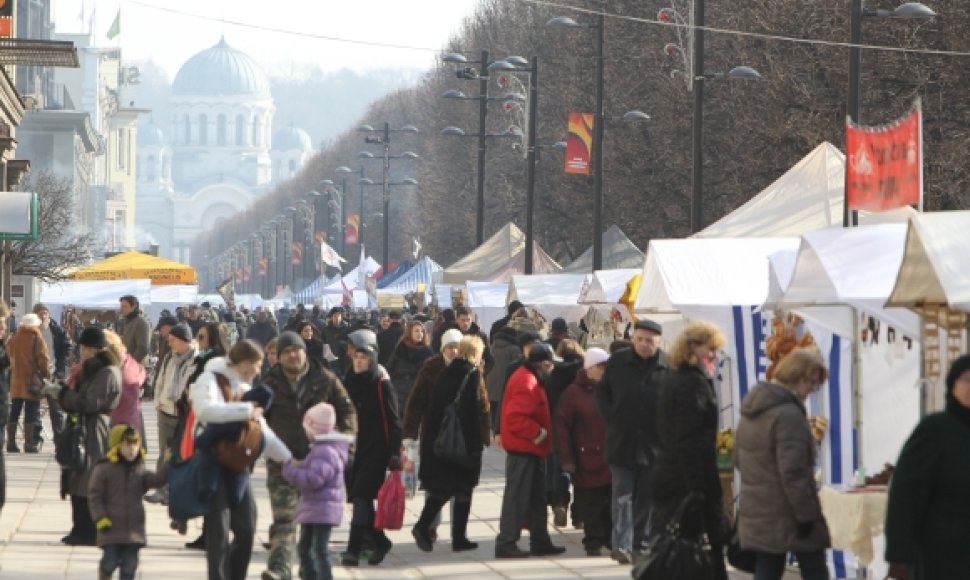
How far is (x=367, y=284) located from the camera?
58188mm

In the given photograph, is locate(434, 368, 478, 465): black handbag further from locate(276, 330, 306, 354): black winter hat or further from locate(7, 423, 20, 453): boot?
locate(7, 423, 20, 453): boot

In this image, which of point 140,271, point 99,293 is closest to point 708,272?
point 99,293

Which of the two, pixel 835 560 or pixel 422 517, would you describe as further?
pixel 422 517

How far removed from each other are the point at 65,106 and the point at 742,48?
66.4 metres

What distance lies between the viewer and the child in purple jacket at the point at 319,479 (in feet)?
40.6

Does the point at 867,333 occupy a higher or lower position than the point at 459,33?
lower

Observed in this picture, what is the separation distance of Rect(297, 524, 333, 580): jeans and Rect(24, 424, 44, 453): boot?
13114mm

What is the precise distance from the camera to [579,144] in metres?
40.2

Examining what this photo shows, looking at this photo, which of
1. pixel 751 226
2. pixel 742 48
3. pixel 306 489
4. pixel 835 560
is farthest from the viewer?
pixel 742 48

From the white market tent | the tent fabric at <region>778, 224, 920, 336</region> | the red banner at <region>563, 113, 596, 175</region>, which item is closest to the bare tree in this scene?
the red banner at <region>563, 113, 596, 175</region>

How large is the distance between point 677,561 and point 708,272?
7105mm

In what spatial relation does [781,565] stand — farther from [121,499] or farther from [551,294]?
[551,294]

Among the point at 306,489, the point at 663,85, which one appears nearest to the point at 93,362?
the point at 306,489

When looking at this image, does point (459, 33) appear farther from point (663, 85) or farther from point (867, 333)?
point (867, 333)
